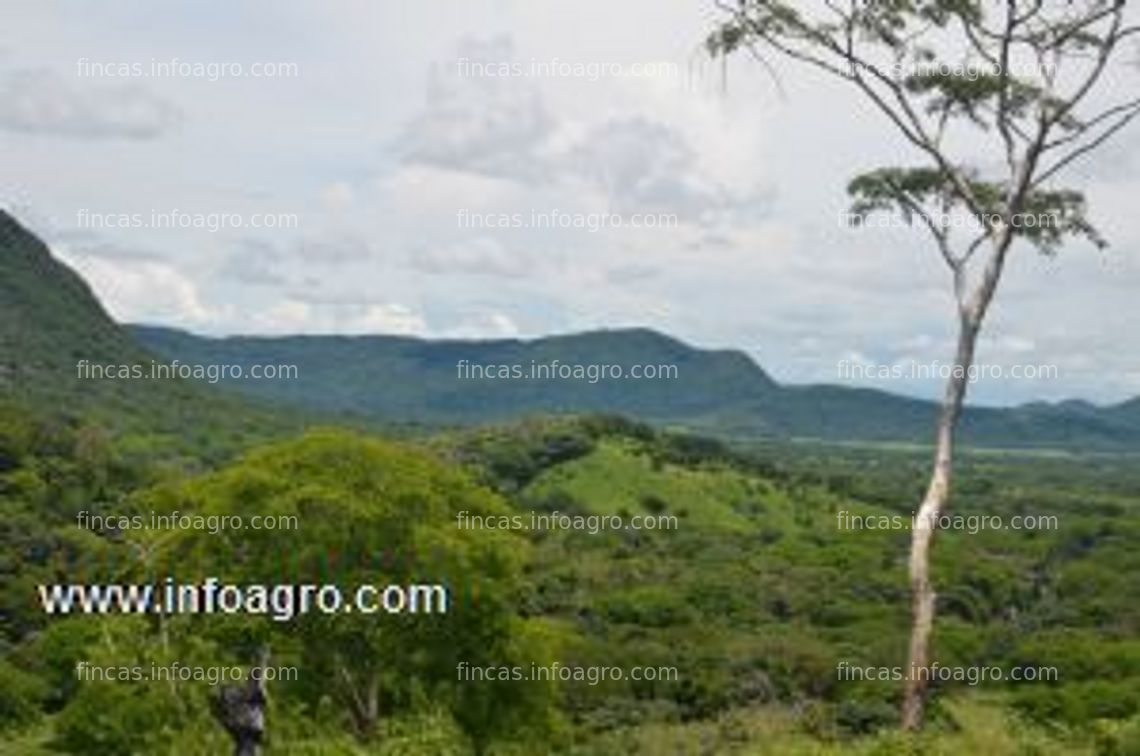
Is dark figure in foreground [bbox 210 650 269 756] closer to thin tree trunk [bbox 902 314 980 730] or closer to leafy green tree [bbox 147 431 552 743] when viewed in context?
thin tree trunk [bbox 902 314 980 730]

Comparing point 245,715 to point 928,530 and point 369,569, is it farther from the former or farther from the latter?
point 369,569

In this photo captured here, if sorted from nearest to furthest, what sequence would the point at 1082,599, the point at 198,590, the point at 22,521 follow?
the point at 198,590 → the point at 22,521 → the point at 1082,599

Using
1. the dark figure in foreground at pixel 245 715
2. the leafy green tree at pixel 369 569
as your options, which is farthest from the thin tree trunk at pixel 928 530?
the leafy green tree at pixel 369 569

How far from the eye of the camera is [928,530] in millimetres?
29250

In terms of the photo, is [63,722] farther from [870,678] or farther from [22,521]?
[22,521]

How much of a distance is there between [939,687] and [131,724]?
96.3 m

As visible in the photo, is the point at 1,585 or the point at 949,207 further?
the point at 1,585

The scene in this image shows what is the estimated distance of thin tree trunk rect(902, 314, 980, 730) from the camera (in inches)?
1122

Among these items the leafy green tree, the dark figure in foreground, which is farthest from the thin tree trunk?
the leafy green tree

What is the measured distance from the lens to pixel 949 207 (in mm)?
33406

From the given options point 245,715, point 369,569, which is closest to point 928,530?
point 245,715

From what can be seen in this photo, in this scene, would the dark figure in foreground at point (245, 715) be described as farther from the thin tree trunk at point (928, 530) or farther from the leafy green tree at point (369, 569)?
the leafy green tree at point (369, 569)

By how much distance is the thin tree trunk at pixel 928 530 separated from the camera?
28500mm

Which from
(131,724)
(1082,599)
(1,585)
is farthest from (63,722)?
(1082,599)
